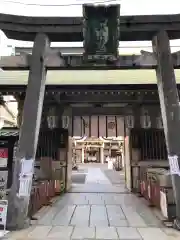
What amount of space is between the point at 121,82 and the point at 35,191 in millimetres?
4788

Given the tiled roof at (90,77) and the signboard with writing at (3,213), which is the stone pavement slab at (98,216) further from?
the tiled roof at (90,77)

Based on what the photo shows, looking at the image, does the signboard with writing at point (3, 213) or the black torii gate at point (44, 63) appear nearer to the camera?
the signboard with writing at point (3, 213)

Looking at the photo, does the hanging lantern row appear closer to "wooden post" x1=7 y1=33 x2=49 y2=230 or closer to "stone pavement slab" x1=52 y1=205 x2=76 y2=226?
"stone pavement slab" x1=52 y1=205 x2=76 y2=226

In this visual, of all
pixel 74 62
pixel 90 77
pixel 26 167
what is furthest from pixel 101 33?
pixel 26 167

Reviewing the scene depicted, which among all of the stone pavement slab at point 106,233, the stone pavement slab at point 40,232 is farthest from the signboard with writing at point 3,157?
the stone pavement slab at point 106,233

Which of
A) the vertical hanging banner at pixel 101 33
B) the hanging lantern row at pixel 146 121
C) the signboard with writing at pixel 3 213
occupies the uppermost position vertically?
the vertical hanging banner at pixel 101 33

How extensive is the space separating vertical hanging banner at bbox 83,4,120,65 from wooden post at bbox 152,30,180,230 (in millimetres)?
1154

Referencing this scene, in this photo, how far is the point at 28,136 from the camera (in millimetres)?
5496

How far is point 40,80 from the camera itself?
590 cm

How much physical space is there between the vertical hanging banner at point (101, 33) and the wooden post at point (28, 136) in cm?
121

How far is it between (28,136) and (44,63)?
6.40 feet

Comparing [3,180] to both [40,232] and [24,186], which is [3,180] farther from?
[40,232]

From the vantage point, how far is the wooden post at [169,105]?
5117 millimetres

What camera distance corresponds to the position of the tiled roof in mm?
8867
